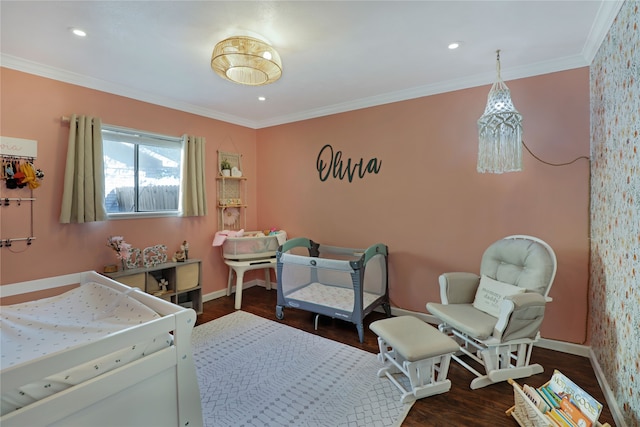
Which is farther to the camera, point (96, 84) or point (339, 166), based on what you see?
point (339, 166)

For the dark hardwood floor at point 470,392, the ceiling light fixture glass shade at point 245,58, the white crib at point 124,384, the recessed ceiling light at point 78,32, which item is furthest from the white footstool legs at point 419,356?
the recessed ceiling light at point 78,32

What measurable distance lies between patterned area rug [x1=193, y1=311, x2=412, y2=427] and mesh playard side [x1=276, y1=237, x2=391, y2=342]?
30 centimetres

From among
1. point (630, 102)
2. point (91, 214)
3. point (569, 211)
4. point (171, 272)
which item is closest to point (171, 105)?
point (91, 214)

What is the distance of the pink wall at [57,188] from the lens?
2383 millimetres

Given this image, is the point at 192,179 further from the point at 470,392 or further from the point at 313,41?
the point at 470,392

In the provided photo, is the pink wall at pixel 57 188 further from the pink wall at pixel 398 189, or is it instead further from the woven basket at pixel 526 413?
the woven basket at pixel 526 413

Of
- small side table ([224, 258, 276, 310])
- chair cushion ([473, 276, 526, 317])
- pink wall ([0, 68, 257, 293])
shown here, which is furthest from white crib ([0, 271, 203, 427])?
chair cushion ([473, 276, 526, 317])

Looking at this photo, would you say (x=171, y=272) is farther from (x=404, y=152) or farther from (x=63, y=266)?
(x=404, y=152)

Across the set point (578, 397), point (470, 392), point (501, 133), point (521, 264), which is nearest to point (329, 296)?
point (470, 392)

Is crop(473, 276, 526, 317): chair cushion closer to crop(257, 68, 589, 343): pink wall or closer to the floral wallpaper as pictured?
crop(257, 68, 589, 343): pink wall

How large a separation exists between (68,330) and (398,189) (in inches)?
115

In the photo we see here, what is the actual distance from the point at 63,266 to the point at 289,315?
7.23ft

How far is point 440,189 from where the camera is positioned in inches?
119

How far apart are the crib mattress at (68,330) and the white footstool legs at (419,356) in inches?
55.0
